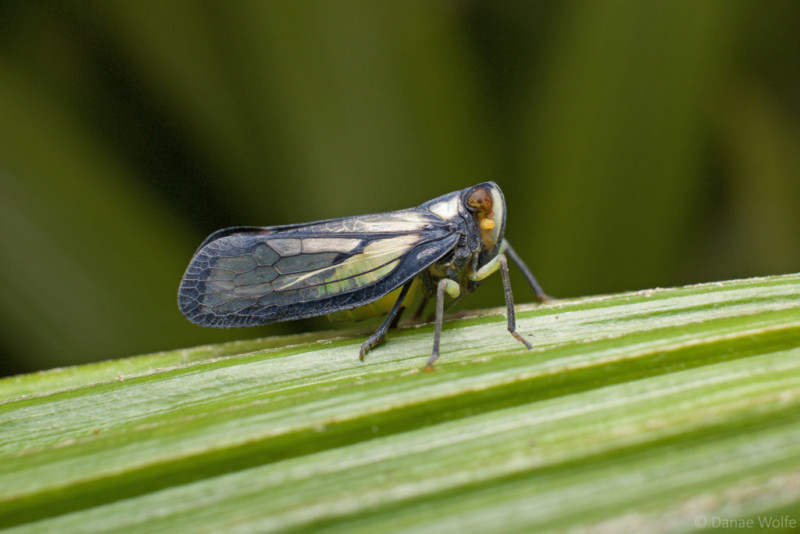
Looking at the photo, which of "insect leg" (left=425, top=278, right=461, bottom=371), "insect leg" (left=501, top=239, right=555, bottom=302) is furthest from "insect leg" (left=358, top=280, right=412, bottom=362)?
"insect leg" (left=501, top=239, right=555, bottom=302)

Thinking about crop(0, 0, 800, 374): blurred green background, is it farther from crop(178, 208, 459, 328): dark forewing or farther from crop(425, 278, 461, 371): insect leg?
crop(425, 278, 461, 371): insect leg

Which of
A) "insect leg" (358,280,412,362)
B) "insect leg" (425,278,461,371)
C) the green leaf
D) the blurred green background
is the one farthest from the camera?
the blurred green background

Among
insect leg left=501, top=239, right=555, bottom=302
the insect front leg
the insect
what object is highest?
the insect

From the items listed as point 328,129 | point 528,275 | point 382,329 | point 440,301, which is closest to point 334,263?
point 382,329

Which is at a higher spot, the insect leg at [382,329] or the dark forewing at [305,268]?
the dark forewing at [305,268]

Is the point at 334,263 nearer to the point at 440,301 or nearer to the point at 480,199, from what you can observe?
the point at 440,301

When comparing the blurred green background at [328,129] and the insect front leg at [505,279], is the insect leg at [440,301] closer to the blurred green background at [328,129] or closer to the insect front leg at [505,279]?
the insect front leg at [505,279]

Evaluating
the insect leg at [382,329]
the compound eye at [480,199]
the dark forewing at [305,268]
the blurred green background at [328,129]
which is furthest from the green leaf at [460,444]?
the blurred green background at [328,129]
